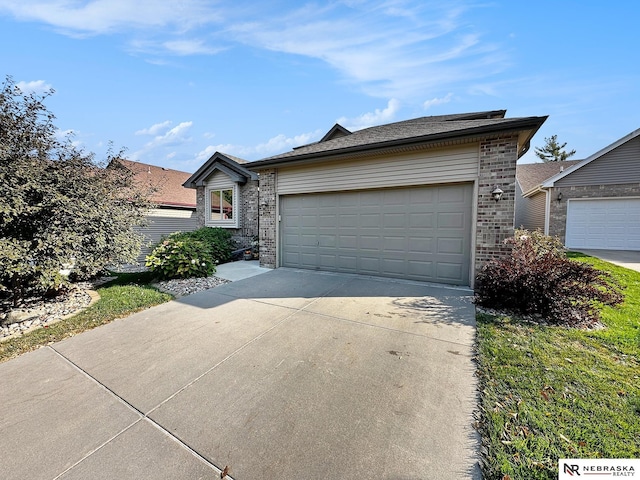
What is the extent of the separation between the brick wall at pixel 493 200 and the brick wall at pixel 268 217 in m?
5.59

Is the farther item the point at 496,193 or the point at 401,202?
the point at 401,202

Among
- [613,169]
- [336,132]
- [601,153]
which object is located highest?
[336,132]

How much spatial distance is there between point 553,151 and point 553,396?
4047cm

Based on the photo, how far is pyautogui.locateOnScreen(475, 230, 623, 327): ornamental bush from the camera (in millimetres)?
4137

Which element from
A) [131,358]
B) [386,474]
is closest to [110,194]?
[131,358]

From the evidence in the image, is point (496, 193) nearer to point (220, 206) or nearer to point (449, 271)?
point (449, 271)

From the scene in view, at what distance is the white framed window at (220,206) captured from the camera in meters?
11.8

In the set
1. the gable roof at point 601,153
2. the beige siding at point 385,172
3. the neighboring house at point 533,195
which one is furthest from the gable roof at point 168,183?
the gable roof at point 601,153

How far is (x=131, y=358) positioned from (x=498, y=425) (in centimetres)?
392

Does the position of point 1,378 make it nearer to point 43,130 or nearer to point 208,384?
point 208,384

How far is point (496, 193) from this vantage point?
536 cm

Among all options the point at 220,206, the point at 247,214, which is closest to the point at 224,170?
the point at 220,206

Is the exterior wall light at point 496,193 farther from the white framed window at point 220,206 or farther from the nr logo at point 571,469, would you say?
the white framed window at point 220,206

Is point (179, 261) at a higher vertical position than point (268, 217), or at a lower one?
lower
